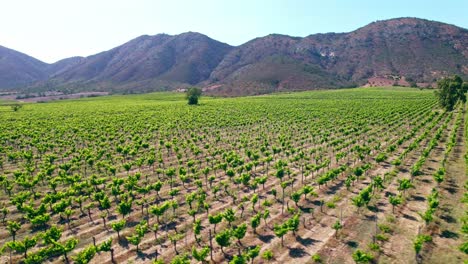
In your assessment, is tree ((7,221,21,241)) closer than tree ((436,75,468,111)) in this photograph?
Yes

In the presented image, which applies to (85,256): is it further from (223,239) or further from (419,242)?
(419,242)

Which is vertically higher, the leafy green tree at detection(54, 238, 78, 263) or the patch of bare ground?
the leafy green tree at detection(54, 238, 78, 263)

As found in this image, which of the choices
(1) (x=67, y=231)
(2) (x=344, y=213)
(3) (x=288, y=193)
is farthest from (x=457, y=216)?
(1) (x=67, y=231)

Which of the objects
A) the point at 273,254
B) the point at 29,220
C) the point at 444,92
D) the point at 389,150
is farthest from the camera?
the point at 444,92

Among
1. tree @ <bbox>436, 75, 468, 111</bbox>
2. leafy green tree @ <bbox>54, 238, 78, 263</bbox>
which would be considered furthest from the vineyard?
tree @ <bbox>436, 75, 468, 111</bbox>

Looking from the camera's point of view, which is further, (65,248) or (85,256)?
(65,248)

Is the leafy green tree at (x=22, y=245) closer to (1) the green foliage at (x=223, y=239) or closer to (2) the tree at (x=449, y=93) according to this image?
(1) the green foliage at (x=223, y=239)

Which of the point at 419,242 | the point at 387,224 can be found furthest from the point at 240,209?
the point at 419,242

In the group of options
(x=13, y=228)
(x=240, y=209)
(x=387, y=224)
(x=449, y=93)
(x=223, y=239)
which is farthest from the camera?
(x=449, y=93)

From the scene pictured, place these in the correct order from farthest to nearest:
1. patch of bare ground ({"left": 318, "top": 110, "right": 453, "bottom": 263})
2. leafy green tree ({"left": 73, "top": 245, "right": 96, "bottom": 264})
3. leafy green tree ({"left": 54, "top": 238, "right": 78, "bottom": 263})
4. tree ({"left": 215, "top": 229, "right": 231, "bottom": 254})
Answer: patch of bare ground ({"left": 318, "top": 110, "right": 453, "bottom": 263}) → tree ({"left": 215, "top": 229, "right": 231, "bottom": 254}) → leafy green tree ({"left": 54, "top": 238, "right": 78, "bottom": 263}) → leafy green tree ({"left": 73, "top": 245, "right": 96, "bottom": 264})

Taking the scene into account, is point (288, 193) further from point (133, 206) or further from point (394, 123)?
point (394, 123)

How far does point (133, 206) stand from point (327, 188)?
19.7m

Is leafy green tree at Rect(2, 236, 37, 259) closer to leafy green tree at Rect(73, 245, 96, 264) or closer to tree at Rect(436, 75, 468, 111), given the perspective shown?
leafy green tree at Rect(73, 245, 96, 264)

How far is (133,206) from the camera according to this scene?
31.8 m
